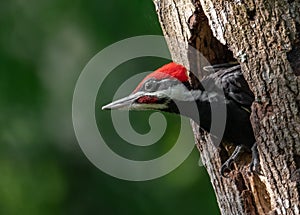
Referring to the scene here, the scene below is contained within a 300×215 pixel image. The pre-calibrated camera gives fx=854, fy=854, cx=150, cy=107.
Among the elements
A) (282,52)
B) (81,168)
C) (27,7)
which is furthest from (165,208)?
(282,52)

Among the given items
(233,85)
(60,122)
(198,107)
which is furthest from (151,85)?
(60,122)

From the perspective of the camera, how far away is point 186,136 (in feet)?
23.9

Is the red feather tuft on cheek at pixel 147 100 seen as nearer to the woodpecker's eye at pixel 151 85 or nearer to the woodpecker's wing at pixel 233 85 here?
the woodpecker's eye at pixel 151 85

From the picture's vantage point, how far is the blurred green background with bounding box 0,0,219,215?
7246mm

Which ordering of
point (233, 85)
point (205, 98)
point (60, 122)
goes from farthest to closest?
point (60, 122) → point (205, 98) → point (233, 85)

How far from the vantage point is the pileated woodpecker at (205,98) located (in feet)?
15.4

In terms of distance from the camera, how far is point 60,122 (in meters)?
7.81

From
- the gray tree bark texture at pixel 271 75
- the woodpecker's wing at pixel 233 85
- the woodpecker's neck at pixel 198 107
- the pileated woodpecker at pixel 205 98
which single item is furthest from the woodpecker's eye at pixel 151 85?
the gray tree bark texture at pixel 271 75

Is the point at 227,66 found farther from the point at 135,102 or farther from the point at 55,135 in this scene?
the point at 55,135

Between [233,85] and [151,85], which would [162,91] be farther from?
[233,85]

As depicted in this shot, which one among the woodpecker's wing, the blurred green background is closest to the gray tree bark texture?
the woodpecker's wing

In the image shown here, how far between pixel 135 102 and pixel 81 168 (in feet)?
11.0

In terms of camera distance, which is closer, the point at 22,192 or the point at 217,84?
the point at 217,84

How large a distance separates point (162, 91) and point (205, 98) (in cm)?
24
